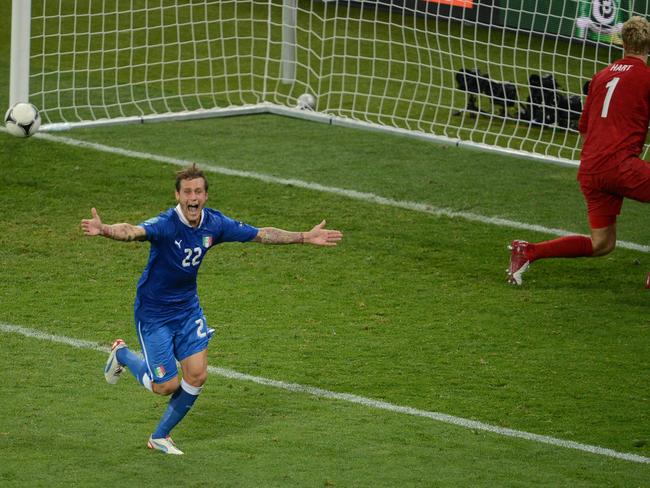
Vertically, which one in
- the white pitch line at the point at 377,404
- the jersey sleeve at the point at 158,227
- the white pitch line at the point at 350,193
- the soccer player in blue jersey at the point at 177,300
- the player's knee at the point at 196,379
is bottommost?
the white pitch line at the point at 350,193

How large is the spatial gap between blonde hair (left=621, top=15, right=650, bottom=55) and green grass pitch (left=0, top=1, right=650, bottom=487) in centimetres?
179

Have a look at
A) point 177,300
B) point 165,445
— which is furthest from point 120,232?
point 165,445

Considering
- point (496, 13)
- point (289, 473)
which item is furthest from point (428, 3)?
point (289, 473)

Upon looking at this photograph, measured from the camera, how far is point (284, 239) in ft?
22.9

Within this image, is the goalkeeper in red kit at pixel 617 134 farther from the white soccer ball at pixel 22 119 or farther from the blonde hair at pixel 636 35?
the white soccer ball at pixel 22 119

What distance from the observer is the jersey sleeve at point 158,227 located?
652 centimetres

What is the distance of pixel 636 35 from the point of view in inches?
351

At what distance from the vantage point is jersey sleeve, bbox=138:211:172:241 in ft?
21.4

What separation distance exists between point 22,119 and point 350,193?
294 centimetres

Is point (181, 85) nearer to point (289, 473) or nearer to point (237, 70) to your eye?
point (237, 70)

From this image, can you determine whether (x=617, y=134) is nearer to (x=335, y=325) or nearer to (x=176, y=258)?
(x=335, y=325)

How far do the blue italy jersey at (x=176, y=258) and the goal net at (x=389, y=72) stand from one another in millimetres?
5275

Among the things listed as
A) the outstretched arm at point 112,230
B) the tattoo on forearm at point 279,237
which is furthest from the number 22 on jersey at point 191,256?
the tattoo on forearm at point 279,237

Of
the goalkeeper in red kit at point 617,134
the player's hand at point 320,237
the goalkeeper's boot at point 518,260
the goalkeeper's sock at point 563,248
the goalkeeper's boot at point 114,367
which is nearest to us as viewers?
the player's hand at point 320,237
